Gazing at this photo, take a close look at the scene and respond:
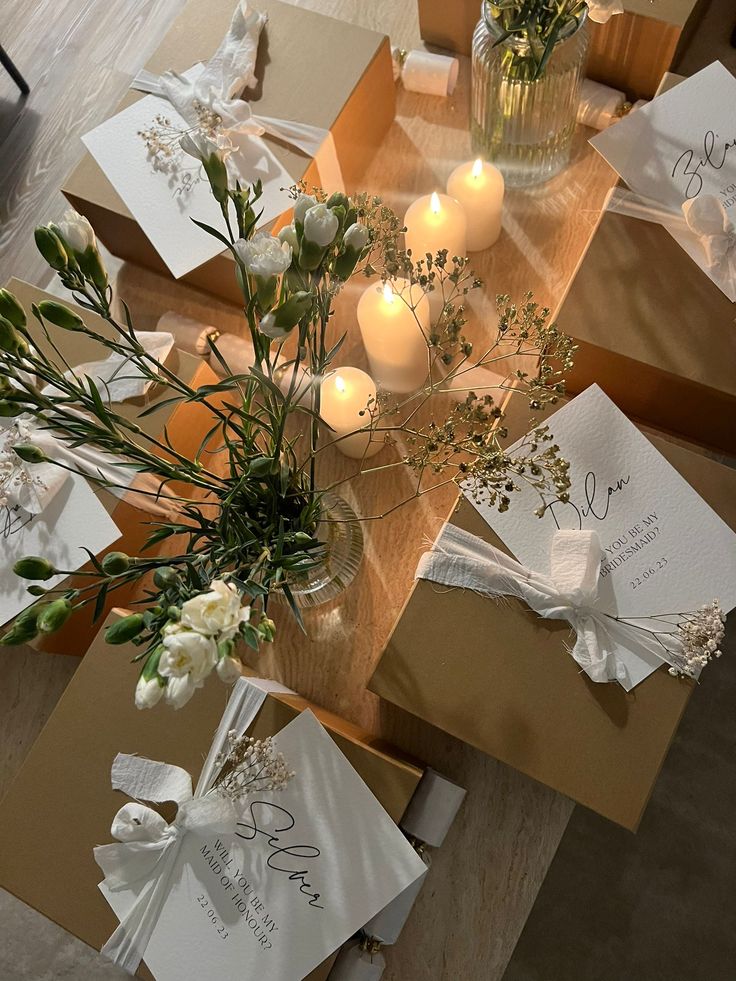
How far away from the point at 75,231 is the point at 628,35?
0.74m

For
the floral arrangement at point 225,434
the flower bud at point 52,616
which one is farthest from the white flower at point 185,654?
the flower bud at point 52,616

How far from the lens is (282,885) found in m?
0.74

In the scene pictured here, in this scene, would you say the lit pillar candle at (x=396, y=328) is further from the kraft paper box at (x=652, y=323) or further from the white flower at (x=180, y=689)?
the white flower at (x=180, y=689)


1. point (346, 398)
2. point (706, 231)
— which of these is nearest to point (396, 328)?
point (346, 398)

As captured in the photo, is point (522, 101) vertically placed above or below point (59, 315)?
above

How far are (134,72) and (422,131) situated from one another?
17.0 inches

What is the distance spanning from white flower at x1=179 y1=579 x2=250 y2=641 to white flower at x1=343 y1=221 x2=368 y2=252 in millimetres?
246

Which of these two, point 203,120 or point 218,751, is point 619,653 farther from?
point 203,120

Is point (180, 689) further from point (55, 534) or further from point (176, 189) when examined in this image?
point (176, 189)

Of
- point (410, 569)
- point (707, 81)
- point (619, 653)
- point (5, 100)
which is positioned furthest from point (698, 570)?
point (5, 100)

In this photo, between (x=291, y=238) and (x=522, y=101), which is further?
(x=522, y=101)

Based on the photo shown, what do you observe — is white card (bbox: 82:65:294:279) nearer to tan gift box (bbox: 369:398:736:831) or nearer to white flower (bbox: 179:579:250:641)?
tan gift box (bbox: 369:398:736:831)

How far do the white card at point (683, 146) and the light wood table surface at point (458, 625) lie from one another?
137 mm

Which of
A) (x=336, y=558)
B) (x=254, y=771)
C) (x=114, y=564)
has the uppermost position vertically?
(x=336, y=558)
